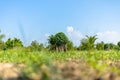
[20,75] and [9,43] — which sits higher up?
[9,43]

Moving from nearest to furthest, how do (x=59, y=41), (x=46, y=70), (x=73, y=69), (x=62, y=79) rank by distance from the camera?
(x=62, y=79)
(x=46, y=70)
(x=73, y=69)
(x=59, y=41)

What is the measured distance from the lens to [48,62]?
3223 mm

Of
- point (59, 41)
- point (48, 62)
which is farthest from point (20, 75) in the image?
point (59, 41)

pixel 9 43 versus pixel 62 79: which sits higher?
pixel 9 43

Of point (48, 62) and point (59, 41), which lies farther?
point (59, 41)

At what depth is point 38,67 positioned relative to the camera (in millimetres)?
3047

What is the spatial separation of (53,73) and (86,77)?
0.29m

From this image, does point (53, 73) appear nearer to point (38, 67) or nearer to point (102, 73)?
point (38, 67)

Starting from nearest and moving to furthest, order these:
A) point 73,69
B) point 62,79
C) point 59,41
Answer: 1. point 62,79
2. point 73,69
3. point 59,41

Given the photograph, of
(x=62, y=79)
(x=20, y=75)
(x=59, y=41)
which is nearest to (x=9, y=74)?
(x=20, y=75)

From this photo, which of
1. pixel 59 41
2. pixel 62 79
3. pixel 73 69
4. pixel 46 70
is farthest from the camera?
pixel 59 41

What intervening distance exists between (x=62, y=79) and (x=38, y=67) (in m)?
0.39

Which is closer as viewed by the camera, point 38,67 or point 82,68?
point 38,67

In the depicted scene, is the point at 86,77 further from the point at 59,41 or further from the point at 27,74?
the point at 59,41
